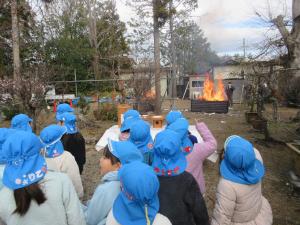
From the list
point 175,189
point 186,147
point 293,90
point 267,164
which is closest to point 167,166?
point 175,189

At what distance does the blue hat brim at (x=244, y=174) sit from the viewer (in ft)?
8.92

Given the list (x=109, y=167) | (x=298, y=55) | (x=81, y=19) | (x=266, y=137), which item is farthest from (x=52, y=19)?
(x=109, y=167)

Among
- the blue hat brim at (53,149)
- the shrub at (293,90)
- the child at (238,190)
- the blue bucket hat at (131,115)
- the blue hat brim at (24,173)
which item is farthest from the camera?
the shrub at (293,90)

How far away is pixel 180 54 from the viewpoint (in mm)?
53781

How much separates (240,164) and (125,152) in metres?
0.97

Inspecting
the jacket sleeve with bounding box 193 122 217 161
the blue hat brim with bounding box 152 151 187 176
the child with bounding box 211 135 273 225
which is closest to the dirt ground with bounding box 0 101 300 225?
the jacket sleeve with bounding box 193 122 217 161

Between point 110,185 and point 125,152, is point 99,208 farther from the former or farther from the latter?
point 125,152

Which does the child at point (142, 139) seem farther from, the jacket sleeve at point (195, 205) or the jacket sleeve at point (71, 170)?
the jacket sleeve at point (195, 205)

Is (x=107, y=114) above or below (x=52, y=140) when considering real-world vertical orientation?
below

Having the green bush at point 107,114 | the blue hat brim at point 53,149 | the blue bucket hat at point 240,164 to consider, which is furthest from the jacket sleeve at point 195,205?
the green bush at point 107,114

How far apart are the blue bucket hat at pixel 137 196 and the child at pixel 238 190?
3.01ft

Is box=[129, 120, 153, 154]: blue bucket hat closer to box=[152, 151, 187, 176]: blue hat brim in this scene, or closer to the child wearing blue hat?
box=[152, 151, 187, 176]: blue hat brim

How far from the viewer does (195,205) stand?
250 cm

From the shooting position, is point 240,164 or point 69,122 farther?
point 69,122
